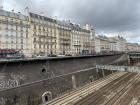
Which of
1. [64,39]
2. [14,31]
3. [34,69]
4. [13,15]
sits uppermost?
[13,15]

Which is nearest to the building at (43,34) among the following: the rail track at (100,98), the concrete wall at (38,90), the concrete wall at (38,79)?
the concrete wall at (38,79)

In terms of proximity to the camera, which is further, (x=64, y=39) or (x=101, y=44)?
(x=101, y=44)

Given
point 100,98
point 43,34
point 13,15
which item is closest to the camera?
point 100,98

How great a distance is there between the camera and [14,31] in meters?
65.2

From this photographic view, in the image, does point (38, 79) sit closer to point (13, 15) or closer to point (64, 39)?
point (13, 15)

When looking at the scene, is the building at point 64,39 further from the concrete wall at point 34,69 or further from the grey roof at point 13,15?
the concrete wall at point 34,69

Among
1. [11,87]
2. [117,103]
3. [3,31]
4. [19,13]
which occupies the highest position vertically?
[19,13]

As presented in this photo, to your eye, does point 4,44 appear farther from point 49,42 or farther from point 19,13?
point 49,42

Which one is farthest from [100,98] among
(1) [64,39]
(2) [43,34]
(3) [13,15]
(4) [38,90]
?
(1) [64,39]

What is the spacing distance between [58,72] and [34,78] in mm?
7187

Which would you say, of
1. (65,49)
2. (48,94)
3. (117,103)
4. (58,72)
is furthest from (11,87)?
(65,49)

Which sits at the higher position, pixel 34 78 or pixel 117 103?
pixel 34 78

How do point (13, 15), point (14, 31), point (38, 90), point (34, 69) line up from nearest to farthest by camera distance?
point (38, 90), point (34, 69), point (14, 31), point (13, 15)

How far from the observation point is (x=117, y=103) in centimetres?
2819
